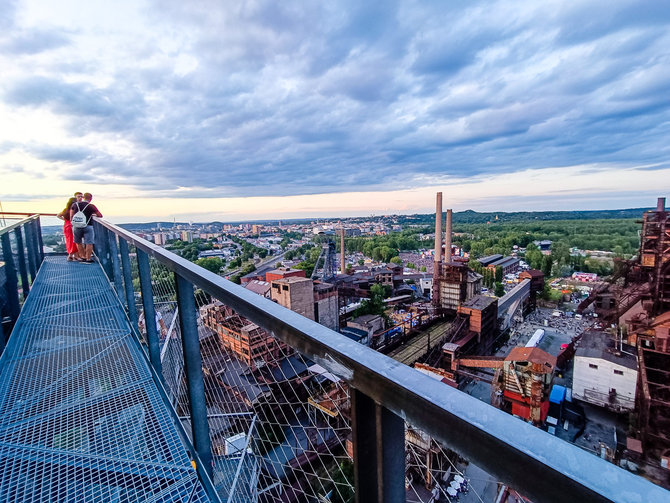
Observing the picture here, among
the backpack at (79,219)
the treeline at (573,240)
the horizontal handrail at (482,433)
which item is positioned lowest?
the treeline at (573,240)

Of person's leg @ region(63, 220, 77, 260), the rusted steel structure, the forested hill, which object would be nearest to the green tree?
the rusted steel structure

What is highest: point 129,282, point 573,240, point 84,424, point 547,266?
→ point 129,282

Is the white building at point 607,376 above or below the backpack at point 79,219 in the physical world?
below

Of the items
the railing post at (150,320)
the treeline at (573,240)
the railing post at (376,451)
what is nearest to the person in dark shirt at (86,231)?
the railing post at (150,320)

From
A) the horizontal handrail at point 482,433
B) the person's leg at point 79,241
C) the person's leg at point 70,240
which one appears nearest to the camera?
the horizontal handrail at point 482,433

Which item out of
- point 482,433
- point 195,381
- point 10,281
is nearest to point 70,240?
point 10,281

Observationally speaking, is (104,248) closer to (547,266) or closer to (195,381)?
(195,381)

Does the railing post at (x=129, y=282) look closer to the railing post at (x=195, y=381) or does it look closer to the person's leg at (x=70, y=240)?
the railing post at (x=195, y=381)
